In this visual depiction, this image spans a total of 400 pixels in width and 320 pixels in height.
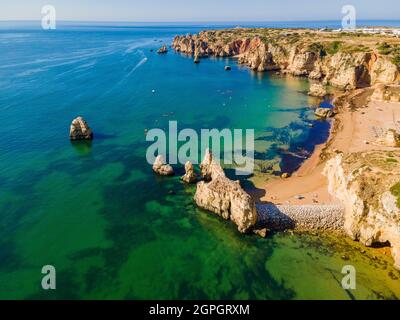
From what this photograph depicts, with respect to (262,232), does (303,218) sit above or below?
above

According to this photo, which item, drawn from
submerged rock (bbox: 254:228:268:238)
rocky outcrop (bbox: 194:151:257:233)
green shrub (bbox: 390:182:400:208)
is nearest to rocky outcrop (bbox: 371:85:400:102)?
green shrub (bbox: 390:182:400:208)

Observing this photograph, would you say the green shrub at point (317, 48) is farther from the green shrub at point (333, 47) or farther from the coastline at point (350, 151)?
the green shrub at point (333, 47)

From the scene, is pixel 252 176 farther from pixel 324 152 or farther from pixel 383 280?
pixel 383 280

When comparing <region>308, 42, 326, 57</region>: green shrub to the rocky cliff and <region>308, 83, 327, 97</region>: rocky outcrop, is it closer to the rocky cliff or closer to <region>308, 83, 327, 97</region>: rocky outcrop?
the rocky cliff

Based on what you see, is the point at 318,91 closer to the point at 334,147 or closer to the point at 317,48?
the point at 317,48

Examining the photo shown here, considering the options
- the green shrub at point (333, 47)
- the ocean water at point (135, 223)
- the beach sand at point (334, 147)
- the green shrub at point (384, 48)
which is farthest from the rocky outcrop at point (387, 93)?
the green shrub at point (333, 47)

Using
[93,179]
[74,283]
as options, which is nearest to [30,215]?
[93,179]

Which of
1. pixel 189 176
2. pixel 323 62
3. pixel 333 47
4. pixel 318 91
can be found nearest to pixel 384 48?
pixel 333 47
